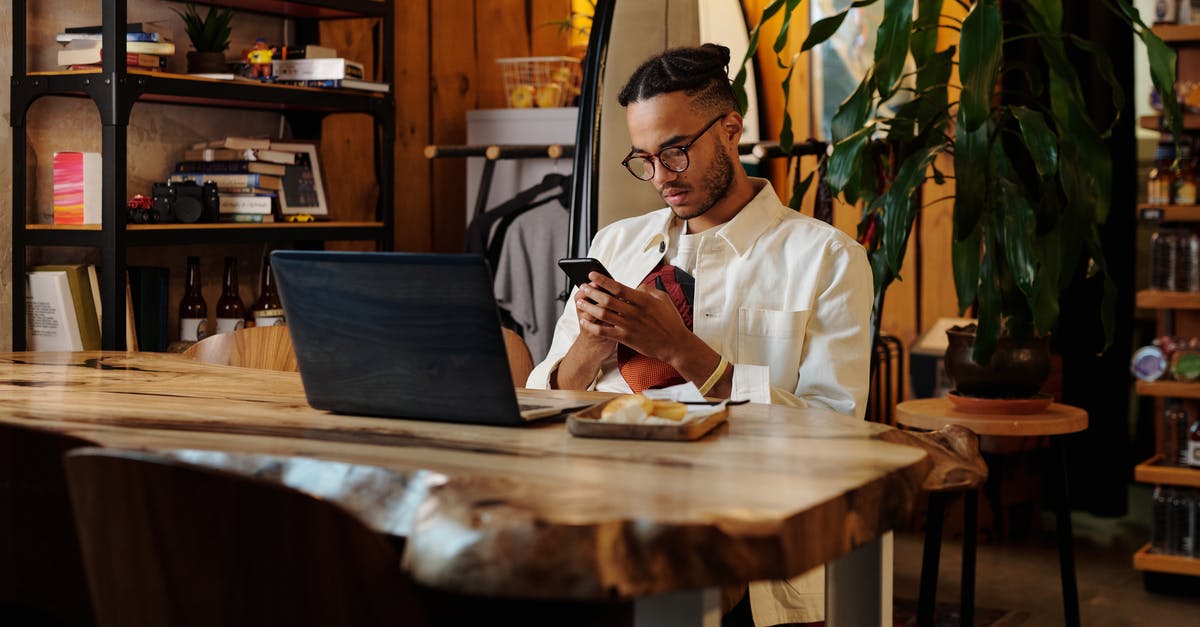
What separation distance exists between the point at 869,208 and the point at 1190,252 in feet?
3.72

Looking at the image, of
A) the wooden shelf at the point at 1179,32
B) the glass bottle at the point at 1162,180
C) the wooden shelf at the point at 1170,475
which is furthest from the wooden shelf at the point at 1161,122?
the wooden shelf at the point at 1170,475

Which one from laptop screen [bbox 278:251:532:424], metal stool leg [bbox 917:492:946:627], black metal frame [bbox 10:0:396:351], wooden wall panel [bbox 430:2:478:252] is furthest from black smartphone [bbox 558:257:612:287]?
wooden wall panel [bbox 430:2:478:252]

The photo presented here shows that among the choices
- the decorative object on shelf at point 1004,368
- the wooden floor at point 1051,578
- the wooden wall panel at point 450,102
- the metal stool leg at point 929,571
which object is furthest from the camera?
the wooden wall panel at point 450,102

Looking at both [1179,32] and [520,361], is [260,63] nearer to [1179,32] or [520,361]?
[520,361]

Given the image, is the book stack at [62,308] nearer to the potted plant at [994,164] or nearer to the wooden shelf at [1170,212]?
the potted plant at [994,164]

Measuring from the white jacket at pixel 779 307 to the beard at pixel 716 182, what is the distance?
0.15 ft

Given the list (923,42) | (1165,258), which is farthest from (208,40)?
(1165,258)

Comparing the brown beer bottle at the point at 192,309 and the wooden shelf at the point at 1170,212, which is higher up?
the wooden shelf at the point at 1170,212

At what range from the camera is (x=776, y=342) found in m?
2.15

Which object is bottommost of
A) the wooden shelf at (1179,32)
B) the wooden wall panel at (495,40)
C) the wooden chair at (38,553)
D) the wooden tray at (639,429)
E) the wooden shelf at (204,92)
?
the wooden chair at (38,553)

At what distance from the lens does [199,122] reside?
3643 mm

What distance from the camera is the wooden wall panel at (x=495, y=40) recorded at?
467cm

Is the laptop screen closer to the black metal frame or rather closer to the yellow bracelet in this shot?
the yellow bracelet

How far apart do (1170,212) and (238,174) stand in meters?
2.45
